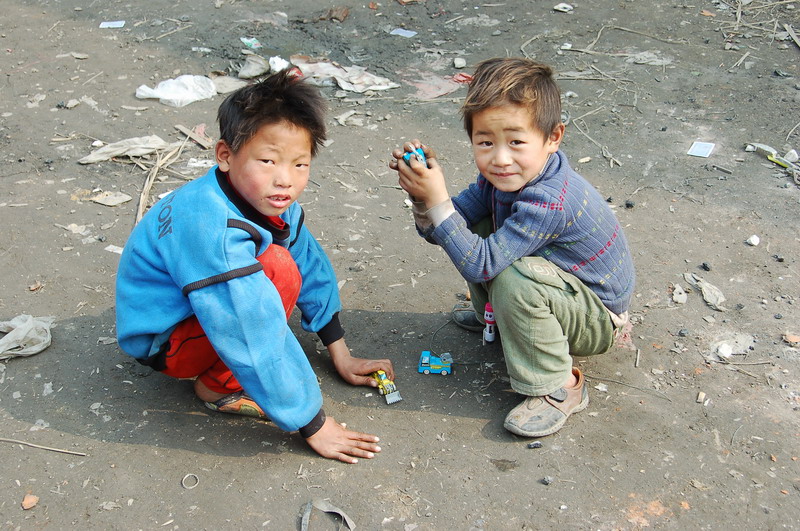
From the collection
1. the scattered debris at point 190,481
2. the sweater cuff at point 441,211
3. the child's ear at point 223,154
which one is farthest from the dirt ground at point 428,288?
the child's ear at point 223,154

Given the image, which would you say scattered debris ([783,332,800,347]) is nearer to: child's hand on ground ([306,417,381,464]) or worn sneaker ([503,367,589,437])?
A: worn sneaker ([503,367,589,437])

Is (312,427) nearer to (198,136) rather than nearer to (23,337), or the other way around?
(23,337)

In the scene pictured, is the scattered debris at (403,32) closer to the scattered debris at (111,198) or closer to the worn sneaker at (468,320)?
the scattered debris at (111,198)

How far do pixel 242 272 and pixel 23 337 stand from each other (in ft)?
4.76

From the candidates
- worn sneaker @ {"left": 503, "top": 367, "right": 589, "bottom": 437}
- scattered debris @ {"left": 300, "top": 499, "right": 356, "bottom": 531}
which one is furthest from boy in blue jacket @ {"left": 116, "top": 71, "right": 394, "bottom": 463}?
worn sneaker @ {"left": 503, "top": 367, "right": 589, "bottom": 437}

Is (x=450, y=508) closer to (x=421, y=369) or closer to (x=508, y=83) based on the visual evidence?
(x=421, y=369)

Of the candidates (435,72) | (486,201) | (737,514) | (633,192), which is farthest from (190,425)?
(435,72)

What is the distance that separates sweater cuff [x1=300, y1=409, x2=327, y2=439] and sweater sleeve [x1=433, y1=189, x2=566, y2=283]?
2.56 ft

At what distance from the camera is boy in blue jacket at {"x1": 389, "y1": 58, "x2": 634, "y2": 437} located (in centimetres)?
260

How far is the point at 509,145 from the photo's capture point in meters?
2.62

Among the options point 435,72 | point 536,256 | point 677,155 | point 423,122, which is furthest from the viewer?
point 435,72

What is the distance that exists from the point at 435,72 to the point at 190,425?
4.13 m

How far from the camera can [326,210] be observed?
4.38m

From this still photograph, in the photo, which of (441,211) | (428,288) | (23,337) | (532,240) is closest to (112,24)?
(23,337)
